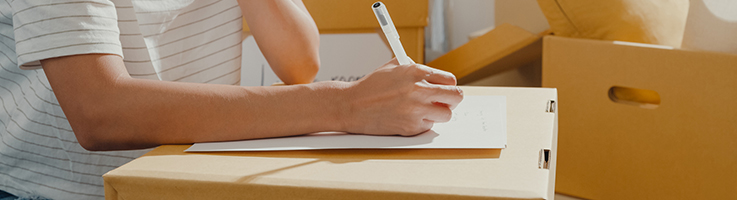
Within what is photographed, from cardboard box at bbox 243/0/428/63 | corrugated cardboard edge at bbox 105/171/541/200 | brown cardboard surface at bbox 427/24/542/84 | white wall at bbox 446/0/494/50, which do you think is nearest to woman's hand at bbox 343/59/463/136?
corrugated cardboard edge at bbox 105/171/541/200

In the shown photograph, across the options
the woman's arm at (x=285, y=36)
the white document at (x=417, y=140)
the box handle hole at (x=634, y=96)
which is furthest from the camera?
the box handle hole at (x=634, y=96)

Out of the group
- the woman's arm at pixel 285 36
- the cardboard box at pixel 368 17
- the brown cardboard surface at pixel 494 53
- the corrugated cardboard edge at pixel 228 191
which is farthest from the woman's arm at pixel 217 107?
the cardboard box at pixel 368 17

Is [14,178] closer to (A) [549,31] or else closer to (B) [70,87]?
(B) [70,87]

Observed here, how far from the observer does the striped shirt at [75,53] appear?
45 cm

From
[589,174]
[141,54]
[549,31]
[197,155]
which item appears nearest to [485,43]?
[549,31]

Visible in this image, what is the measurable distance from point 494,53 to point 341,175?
925 millimetres

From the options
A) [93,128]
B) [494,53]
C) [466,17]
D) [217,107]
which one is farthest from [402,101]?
[466,17]

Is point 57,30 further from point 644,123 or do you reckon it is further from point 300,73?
point 644,123

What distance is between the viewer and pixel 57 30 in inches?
17.4

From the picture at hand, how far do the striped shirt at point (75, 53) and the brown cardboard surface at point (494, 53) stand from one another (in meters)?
0.66

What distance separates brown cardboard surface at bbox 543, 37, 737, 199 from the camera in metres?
0.83

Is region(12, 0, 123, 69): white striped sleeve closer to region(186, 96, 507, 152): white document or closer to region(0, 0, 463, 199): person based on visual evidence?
region(0, 0, 463, 199): person

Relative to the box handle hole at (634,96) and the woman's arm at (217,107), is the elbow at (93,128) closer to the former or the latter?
the woman's arm at (217,107)

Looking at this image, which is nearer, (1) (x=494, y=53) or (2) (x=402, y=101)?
(2) (x=402, y=101)
